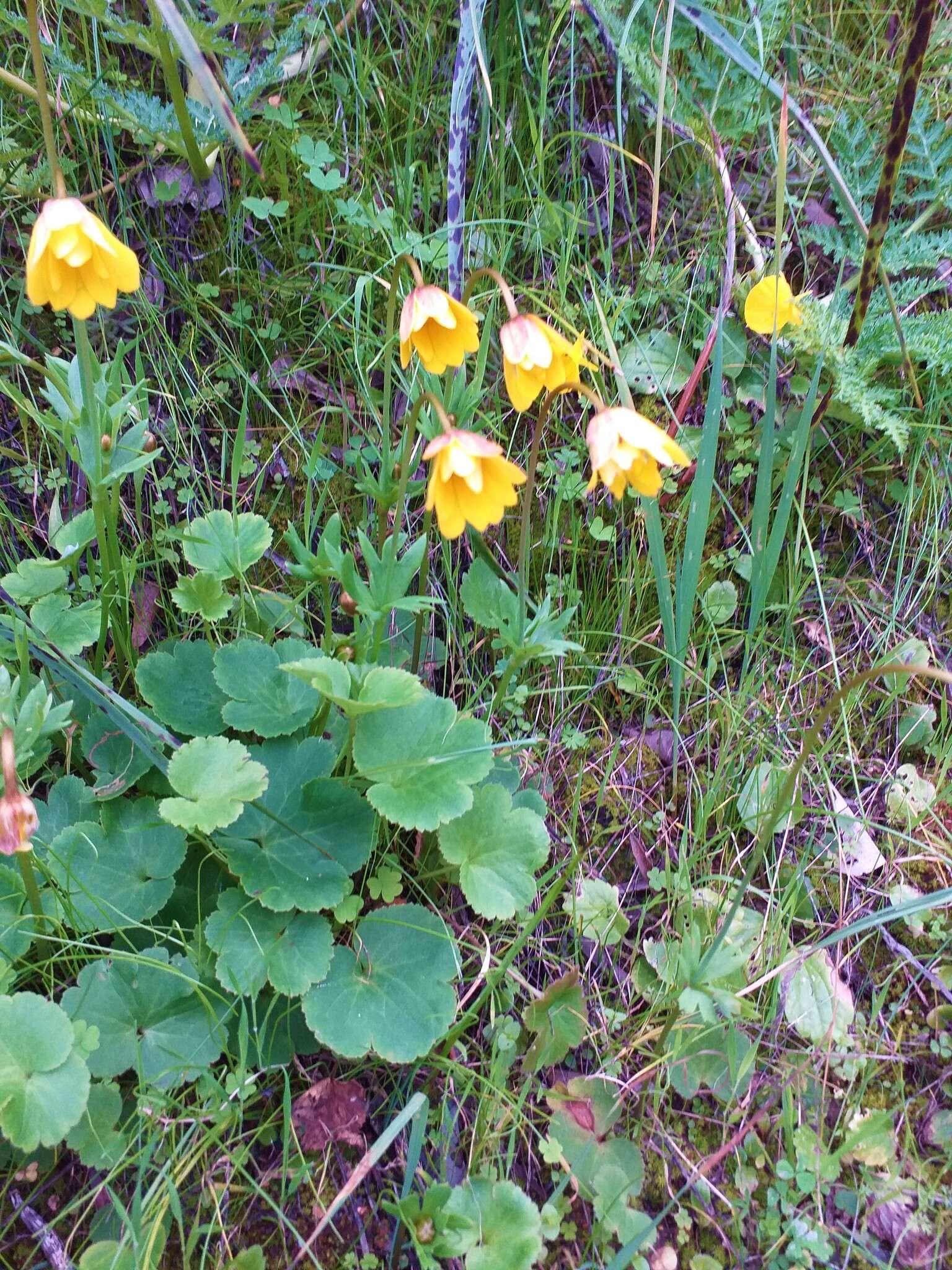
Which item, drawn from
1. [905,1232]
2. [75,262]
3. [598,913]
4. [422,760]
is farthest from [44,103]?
[905,1232]

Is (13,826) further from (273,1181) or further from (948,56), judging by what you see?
(948,56)

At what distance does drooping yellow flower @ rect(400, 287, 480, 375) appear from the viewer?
155 cm

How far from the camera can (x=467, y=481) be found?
4.86 feet

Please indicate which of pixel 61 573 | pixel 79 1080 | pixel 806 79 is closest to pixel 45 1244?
pixel 79 1080

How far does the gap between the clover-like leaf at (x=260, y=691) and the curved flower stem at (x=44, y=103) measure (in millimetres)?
862

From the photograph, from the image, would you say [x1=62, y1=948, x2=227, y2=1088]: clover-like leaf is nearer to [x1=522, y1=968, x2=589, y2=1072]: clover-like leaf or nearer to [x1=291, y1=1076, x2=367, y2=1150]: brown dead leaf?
[x1=291, y1=1076, x2=367, y2=1150]: brown dead leaf

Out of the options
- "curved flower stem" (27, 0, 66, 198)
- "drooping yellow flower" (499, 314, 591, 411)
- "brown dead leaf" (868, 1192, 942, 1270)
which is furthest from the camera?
"brown dead leaf" (868, 1192, 942, 1270)

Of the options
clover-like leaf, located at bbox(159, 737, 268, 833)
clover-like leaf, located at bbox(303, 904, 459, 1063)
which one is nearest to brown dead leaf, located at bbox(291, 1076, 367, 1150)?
clover-like leaf, located at bbox(303, 904, 459, 1063)

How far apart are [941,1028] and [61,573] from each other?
213cm

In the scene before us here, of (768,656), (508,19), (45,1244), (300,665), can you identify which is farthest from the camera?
(508,19)

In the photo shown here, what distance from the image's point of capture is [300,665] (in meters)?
1.60

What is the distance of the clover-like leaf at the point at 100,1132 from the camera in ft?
4.87

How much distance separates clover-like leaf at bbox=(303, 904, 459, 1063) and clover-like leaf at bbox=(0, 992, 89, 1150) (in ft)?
1.26

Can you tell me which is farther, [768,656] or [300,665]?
[768,656]
